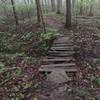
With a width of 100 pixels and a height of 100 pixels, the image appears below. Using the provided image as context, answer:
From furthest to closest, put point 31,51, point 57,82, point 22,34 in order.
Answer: point 22,34
point 31,51
point 57,82

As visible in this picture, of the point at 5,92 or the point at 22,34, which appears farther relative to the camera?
the point at 22,34

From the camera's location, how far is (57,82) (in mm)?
5141

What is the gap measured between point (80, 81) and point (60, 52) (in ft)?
8.49

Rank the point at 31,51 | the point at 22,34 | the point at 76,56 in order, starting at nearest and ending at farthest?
the point at 76,56 < the point at 31,51 < the point at 22,34

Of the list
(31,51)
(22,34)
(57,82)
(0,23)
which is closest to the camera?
(57,82)

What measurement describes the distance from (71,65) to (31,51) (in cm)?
317

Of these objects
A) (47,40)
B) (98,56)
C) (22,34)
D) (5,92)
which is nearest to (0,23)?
(22,34)

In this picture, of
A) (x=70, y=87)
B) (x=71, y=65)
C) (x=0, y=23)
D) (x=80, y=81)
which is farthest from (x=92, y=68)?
(x=0, y=23)

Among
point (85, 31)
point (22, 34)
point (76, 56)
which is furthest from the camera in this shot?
point (22, 34)

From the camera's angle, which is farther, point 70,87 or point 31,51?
point 31,51

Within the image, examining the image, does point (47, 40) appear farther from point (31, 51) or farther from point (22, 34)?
point (22, 34)

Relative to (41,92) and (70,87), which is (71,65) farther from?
(41,92)

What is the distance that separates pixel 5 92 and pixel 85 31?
751cm

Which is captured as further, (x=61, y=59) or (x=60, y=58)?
(x=60, y=58)
